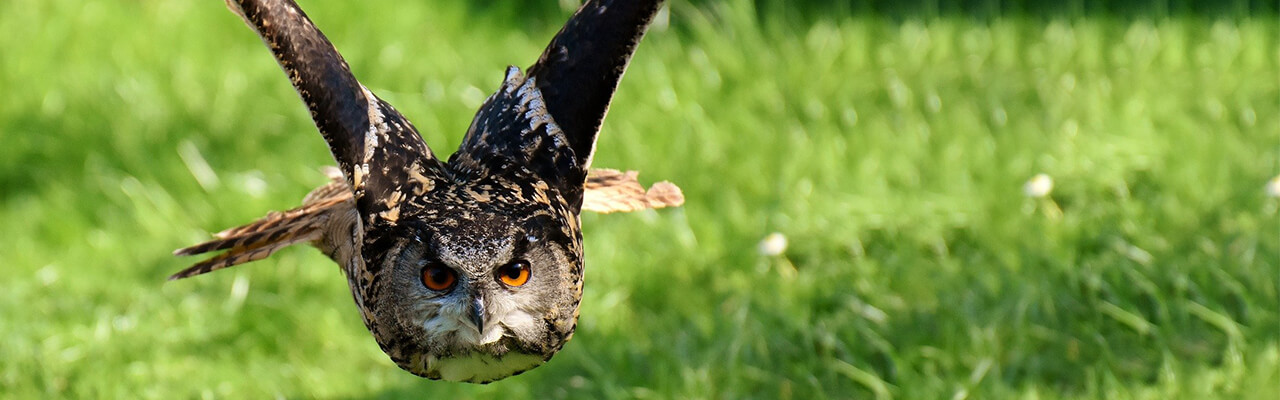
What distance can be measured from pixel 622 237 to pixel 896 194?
3.48 feet

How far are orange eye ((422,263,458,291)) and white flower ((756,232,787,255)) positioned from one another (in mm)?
2048

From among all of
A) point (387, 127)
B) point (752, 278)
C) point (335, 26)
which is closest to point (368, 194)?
point (387, 127)

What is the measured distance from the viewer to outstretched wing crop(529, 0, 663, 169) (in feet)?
10.5

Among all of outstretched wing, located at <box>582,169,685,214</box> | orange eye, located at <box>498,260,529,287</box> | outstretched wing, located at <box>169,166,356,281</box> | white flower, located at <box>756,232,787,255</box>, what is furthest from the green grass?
orange eye, located at <box>498,260,529,287</box>

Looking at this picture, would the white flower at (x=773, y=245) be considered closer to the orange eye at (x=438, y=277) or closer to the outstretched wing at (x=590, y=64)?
the outstretched wing at (x=590, y=64)

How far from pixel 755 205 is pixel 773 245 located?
1.62ft

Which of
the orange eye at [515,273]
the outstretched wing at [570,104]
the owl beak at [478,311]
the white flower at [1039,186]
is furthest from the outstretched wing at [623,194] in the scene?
the white flower at [1039,186]

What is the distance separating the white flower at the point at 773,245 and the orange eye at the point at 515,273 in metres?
1.94

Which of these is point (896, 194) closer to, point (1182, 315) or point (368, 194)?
point (1182, 315)

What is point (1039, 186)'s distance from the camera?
4742 mm

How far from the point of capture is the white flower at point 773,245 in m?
4.82

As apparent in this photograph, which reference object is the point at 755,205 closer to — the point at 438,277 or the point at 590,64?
the point at 590,64

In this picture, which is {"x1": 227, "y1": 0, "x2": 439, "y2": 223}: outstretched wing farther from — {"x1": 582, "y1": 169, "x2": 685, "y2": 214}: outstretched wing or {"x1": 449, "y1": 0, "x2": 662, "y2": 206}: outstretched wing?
{"x1": 582, "y1": 169, "x2": 685, "y2": 214}: outstretched wing

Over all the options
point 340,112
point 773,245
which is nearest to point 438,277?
point 340,112
